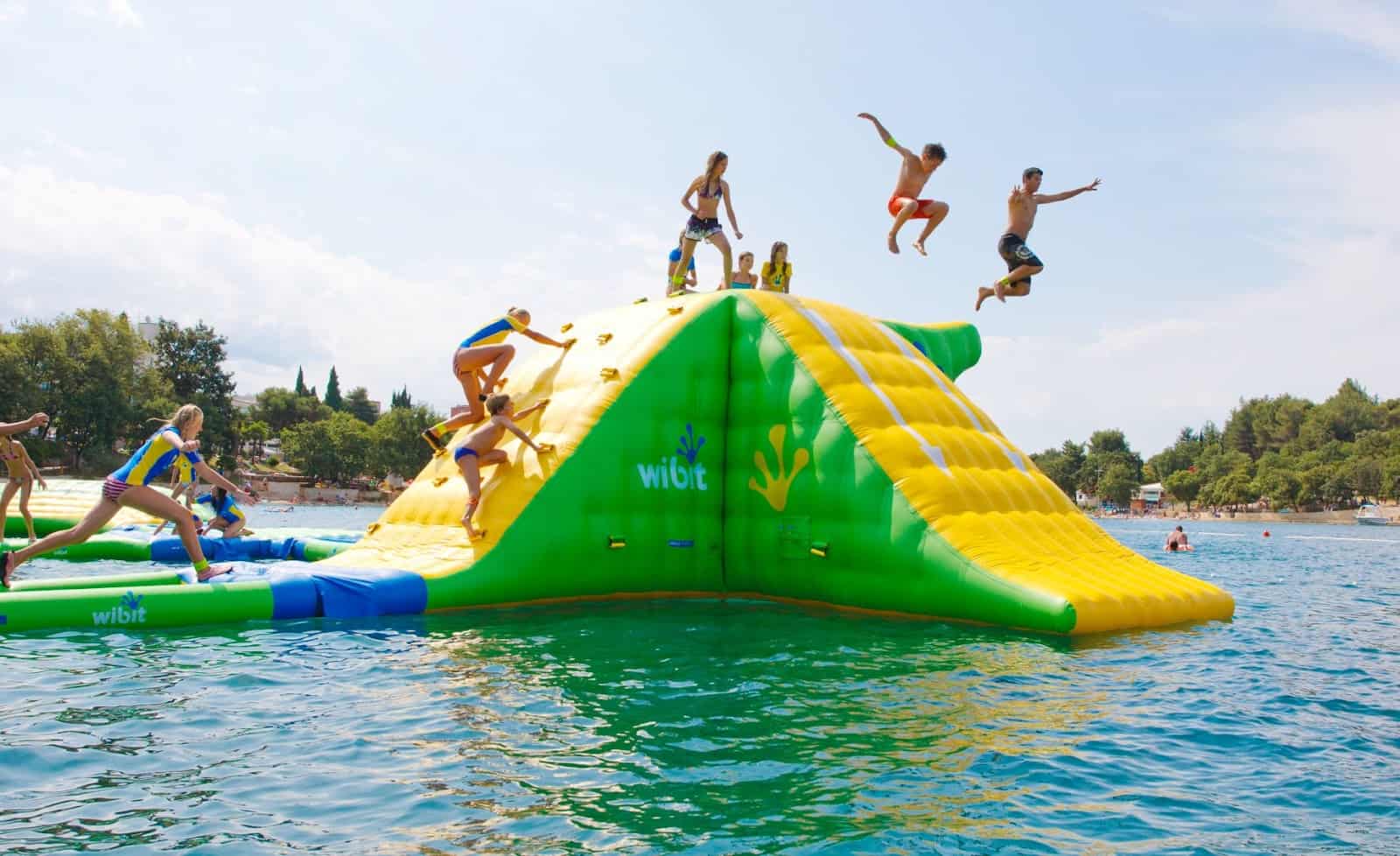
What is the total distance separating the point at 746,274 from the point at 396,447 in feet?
224

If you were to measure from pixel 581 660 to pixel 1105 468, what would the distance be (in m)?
131

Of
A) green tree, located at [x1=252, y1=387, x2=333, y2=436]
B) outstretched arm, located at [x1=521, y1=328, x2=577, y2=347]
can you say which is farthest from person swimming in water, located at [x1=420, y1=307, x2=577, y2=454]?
green tree, located at [x1=252, y1=387, x2=333, y2=436]

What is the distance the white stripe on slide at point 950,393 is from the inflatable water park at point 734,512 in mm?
36

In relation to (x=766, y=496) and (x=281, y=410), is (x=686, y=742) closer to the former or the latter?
(x=766, y=496)

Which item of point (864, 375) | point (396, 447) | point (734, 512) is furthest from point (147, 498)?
point (396, 447)

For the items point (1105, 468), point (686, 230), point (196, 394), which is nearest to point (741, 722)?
point (686, 230)

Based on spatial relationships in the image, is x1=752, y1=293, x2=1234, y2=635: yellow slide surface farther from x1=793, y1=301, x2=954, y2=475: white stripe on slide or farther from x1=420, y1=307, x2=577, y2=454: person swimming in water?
x1=420, y1=307, x2=577, y2=454: person swimming in water

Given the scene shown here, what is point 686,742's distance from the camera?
5289 mm

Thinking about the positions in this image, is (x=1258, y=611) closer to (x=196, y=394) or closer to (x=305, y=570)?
(x=305, y=570)

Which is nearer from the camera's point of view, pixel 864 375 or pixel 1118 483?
pixel 864 375

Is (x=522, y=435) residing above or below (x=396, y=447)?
below

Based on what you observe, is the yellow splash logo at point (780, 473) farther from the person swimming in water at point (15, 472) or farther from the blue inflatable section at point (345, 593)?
the person swimming in water at point (15, 472)

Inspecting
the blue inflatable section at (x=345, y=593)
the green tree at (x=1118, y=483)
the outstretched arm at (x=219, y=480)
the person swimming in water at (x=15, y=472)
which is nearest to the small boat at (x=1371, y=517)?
the green tree at (x=1118, y=483)

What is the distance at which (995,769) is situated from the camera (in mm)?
4926
